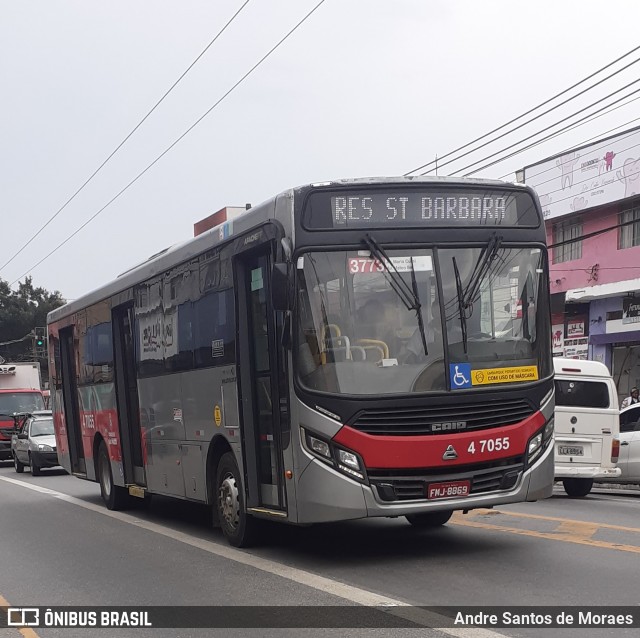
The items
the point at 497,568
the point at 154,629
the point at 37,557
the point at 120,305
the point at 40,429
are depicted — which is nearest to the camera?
the point at 154,629

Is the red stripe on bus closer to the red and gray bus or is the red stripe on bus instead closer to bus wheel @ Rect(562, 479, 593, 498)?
the red and gray bus

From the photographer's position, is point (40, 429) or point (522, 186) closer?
point (522, 186)

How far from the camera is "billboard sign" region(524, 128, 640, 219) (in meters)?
28.2

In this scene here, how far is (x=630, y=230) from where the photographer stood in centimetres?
2922

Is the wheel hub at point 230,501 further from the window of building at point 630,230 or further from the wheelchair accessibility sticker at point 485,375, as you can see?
the window of building at point 630,230

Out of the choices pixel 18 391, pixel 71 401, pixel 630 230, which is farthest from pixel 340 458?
pixel 18 391

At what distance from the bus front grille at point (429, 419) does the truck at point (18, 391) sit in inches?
996

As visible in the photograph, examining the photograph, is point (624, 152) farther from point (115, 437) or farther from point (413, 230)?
point (413, 230)

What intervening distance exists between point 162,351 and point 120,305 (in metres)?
2.05

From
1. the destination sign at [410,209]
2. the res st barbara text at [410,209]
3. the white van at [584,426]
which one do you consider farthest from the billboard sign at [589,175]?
the res st barbara text at [410,209]

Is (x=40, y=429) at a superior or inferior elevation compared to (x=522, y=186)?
inferior

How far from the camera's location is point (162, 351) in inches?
483

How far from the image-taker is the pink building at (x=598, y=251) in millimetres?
28656

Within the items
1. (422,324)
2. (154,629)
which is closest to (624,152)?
(422,324)
